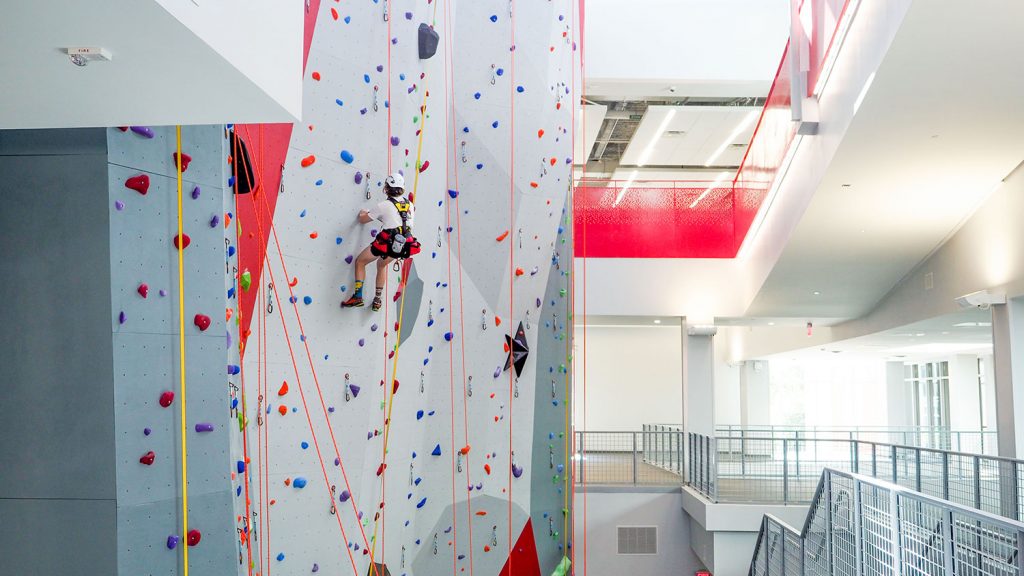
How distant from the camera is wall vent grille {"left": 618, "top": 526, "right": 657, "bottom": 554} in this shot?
11633 mm

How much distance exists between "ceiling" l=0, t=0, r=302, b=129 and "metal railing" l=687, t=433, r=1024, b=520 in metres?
6.00

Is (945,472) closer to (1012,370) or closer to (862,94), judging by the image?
(1012,370)

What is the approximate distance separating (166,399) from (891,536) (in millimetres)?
3219

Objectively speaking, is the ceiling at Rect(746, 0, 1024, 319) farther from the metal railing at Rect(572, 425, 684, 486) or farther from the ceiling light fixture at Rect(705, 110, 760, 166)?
the ceiling light fixture at Rect(705, 110, 760, 166)

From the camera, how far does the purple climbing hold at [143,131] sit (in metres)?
3.54

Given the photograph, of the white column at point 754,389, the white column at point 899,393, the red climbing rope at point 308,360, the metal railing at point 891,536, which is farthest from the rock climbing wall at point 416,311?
the white column at point 899,393

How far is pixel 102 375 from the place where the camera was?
3408mm

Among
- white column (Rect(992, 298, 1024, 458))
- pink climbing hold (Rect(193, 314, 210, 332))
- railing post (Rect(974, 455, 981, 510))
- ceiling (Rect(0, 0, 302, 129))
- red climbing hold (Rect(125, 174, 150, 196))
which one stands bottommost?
railing post (Rect(974, 455, 981, 510))

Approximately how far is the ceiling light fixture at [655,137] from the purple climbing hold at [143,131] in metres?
10.6

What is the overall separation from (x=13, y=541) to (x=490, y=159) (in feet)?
16.2

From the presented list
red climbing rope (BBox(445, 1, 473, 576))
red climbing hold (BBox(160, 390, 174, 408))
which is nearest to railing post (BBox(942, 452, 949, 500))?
red climbing rope (BBox(445, 1, 473, 576))

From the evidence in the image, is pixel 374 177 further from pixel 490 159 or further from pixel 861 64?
pixel 861 64

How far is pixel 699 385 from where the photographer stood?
39.4 feet

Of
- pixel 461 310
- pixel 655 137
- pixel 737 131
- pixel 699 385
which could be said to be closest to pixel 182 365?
pixel 461 310
